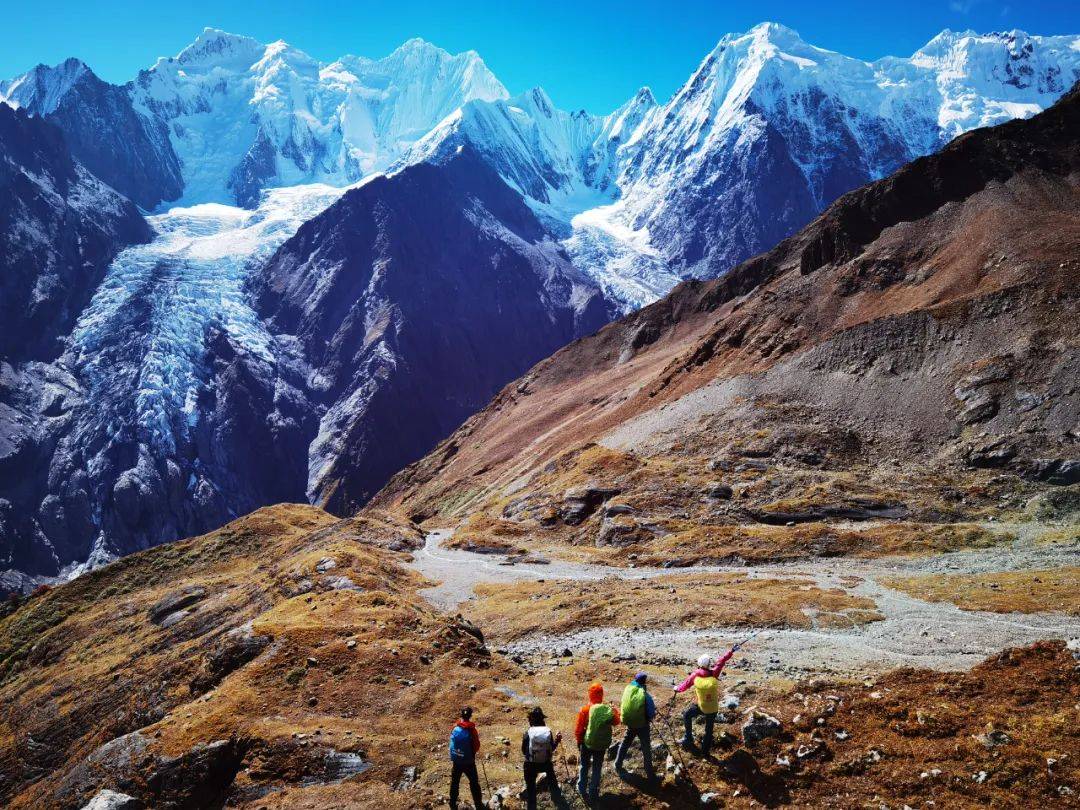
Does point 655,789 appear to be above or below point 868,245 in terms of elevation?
below

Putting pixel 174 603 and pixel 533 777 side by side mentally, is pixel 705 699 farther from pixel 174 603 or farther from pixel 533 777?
pixel 174 603

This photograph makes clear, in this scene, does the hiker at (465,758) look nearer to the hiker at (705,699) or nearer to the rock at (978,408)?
the hiker at (705,699)

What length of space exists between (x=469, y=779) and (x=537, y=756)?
1.90 metres

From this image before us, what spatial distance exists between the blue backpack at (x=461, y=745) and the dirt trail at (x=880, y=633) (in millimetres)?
12034

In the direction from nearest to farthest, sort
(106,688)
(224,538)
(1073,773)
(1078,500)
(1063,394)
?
(1073,773), (106,688), (1078,500), (1063,394), (224,538)

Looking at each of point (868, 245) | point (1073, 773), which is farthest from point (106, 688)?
point (868, 245)

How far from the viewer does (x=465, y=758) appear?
1625cm

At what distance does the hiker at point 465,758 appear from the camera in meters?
16.2

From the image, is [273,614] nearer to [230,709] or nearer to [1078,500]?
[230,709]

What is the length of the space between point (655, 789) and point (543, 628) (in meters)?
19.8

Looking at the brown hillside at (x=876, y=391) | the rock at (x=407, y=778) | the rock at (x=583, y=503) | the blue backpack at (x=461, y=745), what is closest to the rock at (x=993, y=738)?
the blue backpack at (x=461, y=745)

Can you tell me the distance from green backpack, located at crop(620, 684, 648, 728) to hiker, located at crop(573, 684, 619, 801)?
27cm

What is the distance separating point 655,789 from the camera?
16266 mm

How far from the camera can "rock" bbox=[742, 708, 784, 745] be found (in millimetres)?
17141
